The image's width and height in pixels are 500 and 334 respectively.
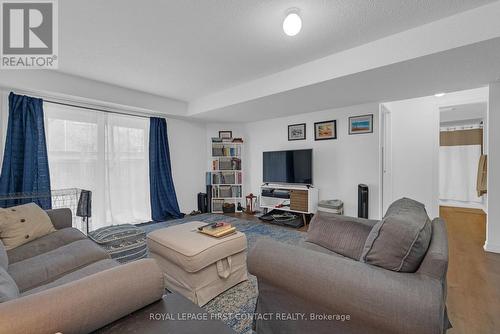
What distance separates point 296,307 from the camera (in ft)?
3.69

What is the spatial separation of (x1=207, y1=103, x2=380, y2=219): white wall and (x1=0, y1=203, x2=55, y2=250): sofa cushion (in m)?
3.79

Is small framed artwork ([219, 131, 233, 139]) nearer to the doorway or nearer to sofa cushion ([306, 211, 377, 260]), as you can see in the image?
sofa cushion ([306, 211, 377, 260])

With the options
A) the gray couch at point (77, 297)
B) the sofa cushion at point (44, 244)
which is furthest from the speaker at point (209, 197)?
the gray couch at point (77, 297)

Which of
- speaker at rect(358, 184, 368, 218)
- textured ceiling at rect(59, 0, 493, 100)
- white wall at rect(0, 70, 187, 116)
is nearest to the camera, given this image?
textured ceiling at rect(59, 0, 493, 100)

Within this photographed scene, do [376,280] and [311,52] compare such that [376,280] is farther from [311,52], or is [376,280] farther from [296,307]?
[311,52]

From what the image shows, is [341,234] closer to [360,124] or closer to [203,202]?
[360,124]

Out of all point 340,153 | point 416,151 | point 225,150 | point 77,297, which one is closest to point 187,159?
point 225,150

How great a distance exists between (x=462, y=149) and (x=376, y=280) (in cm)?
648

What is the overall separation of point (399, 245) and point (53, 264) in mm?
2001

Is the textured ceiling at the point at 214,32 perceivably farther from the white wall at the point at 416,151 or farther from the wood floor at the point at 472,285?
the white wall at the point at 416,151

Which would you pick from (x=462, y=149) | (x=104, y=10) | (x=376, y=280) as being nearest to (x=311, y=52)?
(x=104, y=10)

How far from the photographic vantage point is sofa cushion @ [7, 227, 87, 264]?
5.31 ft

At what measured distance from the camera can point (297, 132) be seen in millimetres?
4438

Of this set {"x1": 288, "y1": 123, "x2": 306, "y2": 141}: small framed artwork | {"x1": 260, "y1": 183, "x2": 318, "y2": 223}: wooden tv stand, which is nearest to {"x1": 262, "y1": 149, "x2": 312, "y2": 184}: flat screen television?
{"x1": 260, "y1": 183, "x2": 318, "y2": 223}: wooden tv stand
